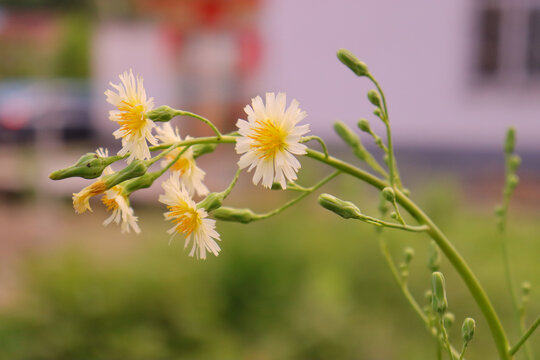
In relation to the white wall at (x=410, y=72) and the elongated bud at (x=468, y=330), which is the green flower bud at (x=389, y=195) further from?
the white wall at (x=410, y=72)

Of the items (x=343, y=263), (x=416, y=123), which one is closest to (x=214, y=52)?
(x=416, y=123)

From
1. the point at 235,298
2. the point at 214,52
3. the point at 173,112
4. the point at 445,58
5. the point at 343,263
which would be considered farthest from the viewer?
the point at 214,52

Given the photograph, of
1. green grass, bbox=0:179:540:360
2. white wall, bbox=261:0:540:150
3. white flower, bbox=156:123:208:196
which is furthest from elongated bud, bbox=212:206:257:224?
white wall, bbox=261:0:540:150

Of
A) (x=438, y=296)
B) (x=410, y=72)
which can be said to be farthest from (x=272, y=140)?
(x=410, y=72)

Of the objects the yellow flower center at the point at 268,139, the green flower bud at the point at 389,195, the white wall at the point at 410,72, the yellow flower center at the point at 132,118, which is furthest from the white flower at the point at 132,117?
the white wall at the point at 410,72

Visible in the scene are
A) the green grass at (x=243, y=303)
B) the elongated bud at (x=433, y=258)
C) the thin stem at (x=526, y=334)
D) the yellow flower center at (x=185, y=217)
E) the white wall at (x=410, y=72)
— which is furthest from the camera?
the white wall at (x=410, y=72)

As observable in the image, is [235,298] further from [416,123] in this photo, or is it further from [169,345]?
[416,123]

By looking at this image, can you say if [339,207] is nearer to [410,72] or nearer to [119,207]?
[119,207]
